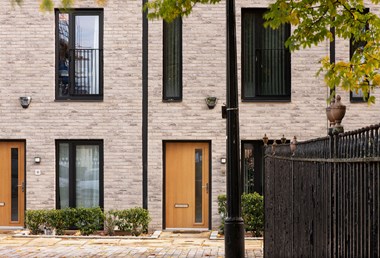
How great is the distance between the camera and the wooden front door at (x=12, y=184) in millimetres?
20000

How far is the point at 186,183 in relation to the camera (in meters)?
19.9

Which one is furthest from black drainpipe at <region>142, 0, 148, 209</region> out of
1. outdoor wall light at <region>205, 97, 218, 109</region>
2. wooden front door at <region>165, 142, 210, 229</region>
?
outdoor wall light at <region>205, 97, 218, 109</region>

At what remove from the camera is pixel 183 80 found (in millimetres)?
19797

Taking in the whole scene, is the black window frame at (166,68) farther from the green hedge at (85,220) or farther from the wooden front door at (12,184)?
the wooden front door at (12,184)

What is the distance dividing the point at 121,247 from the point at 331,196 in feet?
36.7

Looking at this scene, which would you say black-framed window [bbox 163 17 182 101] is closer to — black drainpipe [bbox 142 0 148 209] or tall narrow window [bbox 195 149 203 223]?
black drainpipe [bbox 142 0 148 209]

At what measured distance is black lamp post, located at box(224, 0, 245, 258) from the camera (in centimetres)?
1114

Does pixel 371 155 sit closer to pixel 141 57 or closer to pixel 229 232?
pixel 229 232

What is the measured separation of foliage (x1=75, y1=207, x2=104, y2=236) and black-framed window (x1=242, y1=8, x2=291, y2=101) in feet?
17.0

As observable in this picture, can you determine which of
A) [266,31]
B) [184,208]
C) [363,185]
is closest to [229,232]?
[363,185]

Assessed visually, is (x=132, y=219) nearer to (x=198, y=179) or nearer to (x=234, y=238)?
(x=198, y=179)

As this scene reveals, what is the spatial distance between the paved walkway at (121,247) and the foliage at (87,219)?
0.95 meters

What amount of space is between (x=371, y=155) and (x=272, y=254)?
6.19m

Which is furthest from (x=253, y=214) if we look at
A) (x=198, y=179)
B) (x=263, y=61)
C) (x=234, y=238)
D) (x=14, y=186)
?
(x=234, y=238)
